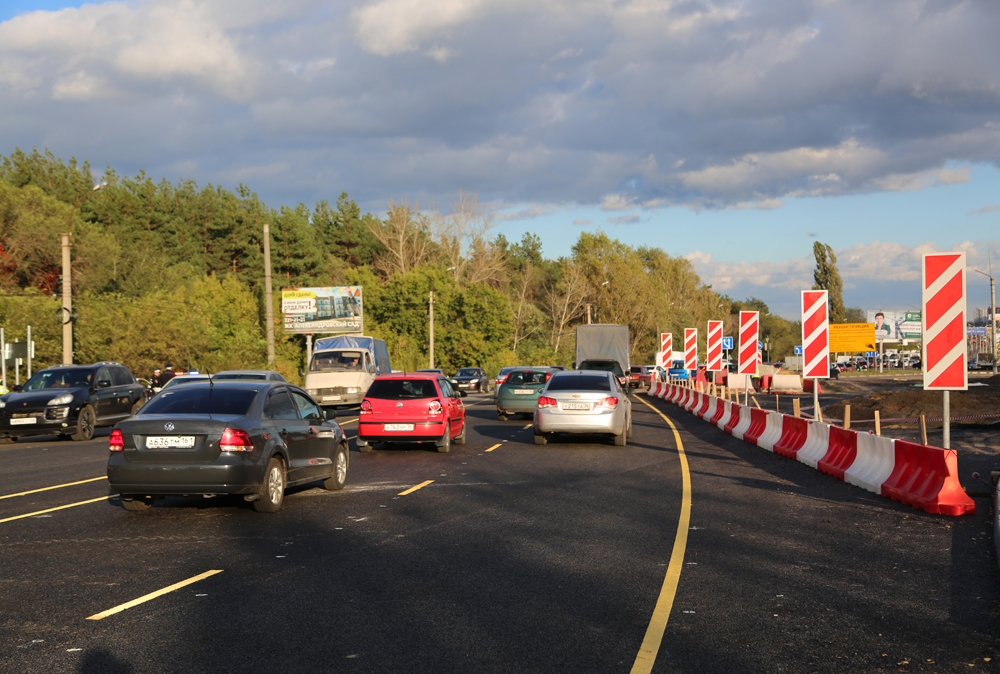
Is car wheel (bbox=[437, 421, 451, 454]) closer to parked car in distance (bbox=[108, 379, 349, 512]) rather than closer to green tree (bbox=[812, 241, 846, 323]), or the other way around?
parked car in distance (bbox=[108, 379, 349, 512])

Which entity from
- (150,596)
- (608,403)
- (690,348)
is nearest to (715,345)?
(690,348)

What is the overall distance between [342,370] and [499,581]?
26.2 m

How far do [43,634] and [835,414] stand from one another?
26.4 m

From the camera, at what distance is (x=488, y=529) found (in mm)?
9312

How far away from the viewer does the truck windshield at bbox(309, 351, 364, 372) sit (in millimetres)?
32719

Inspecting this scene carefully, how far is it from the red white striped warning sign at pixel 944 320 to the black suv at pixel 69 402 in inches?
733

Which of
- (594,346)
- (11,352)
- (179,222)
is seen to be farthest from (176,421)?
(179,222)

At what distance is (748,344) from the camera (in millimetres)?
24438

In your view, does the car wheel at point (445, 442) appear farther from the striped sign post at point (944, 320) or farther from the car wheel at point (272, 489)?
the striped sign post at point (944, 320)

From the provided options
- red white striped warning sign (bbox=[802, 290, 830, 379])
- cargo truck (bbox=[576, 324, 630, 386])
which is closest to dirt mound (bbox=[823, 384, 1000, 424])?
red white striped warning sign (bbox=[802, 290, 830, 379])

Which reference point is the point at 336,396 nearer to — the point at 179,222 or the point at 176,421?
the point at 176,421

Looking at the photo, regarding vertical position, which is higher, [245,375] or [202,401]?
[245,375]

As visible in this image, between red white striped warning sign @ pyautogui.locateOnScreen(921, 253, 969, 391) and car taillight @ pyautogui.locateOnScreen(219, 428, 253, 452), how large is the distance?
840cm

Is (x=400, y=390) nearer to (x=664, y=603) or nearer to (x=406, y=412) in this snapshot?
(x=406, y=412)
